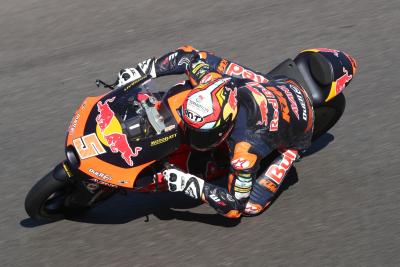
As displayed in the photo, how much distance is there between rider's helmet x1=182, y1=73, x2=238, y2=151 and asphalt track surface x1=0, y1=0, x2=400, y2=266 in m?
0.86

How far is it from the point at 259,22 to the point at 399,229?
3.63 m

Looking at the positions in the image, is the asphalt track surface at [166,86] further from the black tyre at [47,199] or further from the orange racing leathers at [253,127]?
the orange racing leathers at [253,127]

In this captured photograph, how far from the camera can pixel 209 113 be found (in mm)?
5207

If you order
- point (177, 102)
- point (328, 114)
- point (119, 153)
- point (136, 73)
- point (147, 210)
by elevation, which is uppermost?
point (136, 73)

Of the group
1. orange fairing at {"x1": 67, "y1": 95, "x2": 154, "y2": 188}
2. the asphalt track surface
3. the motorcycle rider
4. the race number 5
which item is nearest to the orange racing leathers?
the motorcycle rider

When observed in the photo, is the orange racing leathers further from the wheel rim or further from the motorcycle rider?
the wheel rim

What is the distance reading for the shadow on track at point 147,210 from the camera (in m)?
6.07

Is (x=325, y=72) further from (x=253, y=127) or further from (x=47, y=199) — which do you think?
(x=47, y=199)

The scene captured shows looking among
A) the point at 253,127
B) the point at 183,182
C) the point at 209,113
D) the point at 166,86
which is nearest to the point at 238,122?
the point at 253,127

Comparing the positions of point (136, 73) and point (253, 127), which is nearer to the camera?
point (253, 127)

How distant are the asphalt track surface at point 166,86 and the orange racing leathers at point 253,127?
286mm

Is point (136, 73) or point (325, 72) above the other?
point (136, 73)

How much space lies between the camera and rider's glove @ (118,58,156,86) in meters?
5.92

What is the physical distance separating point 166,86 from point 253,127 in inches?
95.6
